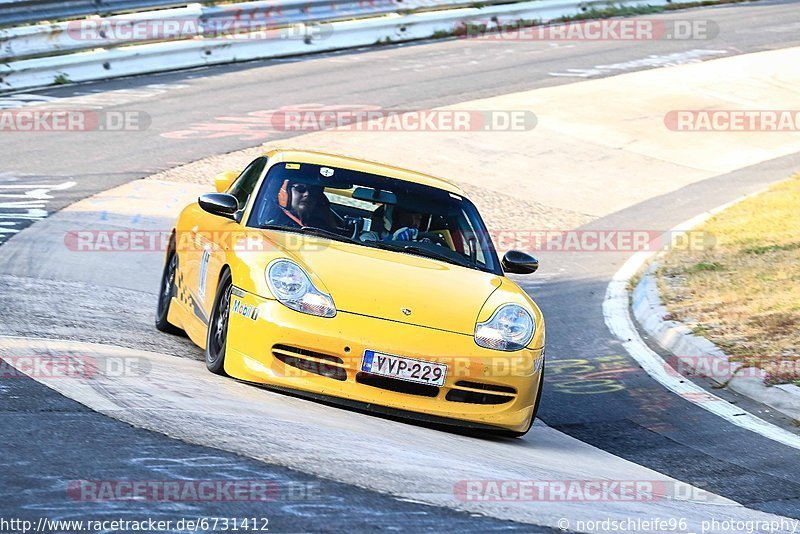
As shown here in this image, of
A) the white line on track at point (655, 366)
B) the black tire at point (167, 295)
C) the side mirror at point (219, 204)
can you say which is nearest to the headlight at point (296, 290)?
the side mirror at point (219, 204)

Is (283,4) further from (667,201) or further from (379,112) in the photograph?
(667,201)

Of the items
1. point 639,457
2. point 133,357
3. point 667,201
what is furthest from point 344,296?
point 667,201

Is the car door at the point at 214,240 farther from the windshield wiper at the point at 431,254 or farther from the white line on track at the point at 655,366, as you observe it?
the white line on track at the point at 655,366

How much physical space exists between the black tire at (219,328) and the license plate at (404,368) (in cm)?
92

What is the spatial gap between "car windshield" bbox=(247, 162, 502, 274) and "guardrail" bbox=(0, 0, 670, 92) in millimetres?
12111

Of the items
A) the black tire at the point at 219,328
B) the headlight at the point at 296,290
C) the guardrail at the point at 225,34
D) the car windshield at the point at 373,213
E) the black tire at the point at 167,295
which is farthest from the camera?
the guardrail at the point at 225,34

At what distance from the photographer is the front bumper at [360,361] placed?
6648 mm

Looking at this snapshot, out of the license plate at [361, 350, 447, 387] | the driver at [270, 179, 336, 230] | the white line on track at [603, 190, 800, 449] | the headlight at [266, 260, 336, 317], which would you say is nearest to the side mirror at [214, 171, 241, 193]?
the driver at [270, 179, 336, 230]

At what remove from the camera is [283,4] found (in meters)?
22.7

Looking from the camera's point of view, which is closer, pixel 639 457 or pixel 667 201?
Result: pixel 639 457

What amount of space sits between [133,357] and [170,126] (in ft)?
34.8

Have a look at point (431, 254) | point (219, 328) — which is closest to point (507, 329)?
point (431, 254)

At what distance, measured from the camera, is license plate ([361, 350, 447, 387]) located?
21.7 ft

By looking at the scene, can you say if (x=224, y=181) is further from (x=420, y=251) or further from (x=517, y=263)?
(x=517, y=263)
